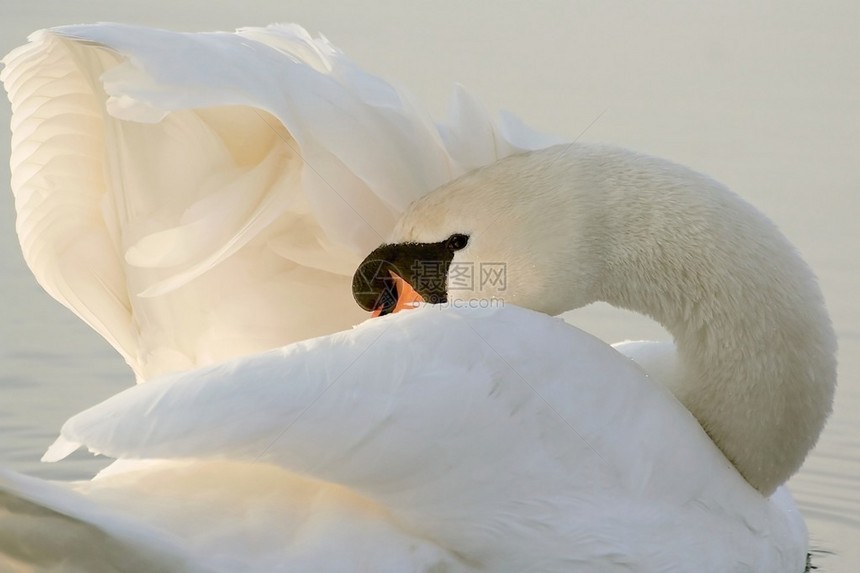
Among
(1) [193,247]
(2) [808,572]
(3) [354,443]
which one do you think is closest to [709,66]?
(2) [808,572]

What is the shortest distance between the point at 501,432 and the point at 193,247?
3.77 feet

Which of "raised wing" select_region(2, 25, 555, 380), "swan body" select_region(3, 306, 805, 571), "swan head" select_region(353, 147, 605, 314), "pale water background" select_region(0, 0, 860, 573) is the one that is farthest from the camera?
"pale water background" select_region(0, 0, 860, 573)

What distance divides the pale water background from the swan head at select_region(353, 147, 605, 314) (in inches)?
74.2

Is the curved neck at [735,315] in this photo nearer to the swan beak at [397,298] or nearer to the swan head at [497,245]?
the swan head at [497,245]

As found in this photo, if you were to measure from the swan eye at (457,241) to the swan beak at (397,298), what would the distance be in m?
0.17

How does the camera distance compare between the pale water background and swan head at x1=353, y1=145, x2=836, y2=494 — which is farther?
the pale water background

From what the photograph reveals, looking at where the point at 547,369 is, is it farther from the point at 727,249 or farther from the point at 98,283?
the point at 98,283

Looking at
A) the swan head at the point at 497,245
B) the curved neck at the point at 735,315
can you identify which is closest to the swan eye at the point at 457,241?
the swan head at the point at 497,245

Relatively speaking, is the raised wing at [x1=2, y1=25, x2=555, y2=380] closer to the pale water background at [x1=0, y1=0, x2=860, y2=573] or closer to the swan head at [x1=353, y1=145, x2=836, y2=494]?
the swan head at [x1=353, y1=145, x2=836, y2=494]

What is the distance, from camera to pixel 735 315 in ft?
15.2

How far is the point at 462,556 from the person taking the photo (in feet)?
12.6

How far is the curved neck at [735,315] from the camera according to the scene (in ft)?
15.2

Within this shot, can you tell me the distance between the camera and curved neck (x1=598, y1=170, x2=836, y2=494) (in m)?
4.62

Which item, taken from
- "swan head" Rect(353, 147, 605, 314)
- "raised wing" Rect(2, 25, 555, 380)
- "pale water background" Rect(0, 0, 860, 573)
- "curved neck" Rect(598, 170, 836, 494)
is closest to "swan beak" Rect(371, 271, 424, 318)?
"swan head" Rect(353, 147, 605, 314)
